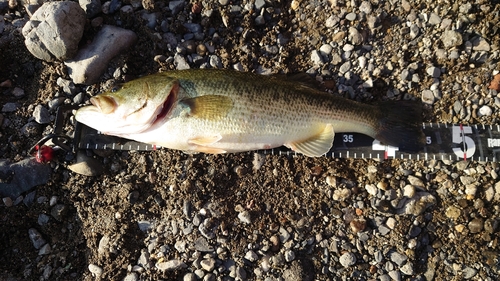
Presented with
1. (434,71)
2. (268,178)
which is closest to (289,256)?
(268,178)

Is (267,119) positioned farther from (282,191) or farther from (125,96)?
(125,96)

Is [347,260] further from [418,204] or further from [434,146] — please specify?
[434,146]

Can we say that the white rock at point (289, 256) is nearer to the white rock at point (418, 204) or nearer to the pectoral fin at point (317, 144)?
the pectoral fin at point (317, 144)

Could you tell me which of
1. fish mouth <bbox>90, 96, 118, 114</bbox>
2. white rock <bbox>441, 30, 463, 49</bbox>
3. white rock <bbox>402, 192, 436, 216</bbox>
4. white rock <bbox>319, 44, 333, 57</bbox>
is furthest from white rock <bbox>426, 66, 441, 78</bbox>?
fish mouth <bbox>90, 96, 118, 114</bbox>

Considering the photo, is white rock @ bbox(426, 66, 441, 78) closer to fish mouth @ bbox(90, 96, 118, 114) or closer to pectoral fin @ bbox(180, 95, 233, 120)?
pectoral fin @ bbox(180, 95, 233, 120)

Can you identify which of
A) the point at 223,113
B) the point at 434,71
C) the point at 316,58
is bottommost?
the point at 223,113

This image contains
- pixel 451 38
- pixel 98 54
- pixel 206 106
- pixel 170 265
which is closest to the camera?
pixel 206 106

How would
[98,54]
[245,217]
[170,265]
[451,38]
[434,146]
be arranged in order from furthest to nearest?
[98,54] < [451,38] < [434,146] < [245,217] < [170,265]
